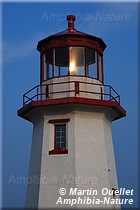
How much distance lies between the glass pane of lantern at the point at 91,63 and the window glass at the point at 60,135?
A: 2.44m

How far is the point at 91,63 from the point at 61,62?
127 centimetres

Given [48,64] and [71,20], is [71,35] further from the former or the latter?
[48,64]

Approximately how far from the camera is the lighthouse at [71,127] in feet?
57.4

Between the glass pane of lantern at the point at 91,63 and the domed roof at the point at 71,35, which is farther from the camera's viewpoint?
the glass pane of lantern at the point at 91,63

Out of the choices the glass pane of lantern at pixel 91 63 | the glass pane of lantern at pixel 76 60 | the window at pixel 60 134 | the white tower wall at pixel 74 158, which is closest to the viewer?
the white tower wall at pixel 74 158

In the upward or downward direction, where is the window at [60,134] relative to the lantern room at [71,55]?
downward

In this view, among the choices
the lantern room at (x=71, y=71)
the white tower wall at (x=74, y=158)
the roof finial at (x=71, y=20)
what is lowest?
the white tower wall at (x=74, y=158)

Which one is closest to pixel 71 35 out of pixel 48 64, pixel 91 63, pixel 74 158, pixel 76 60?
pixel 76 60

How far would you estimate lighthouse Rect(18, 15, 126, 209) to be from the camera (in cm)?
1748

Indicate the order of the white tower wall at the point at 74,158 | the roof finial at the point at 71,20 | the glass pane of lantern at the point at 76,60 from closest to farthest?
the white tower wall at the point at 74,158, the glass pane of lantern at the point at 76,60, the roof finial at the point at 71,20

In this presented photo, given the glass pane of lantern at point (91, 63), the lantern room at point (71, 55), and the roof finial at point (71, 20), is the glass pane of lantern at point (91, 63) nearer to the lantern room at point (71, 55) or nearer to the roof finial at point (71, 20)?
the lantern room at point (71, 55)

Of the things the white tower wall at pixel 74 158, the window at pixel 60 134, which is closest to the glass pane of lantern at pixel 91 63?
the white tower wall at pixel 74 158

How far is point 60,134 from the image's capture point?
18.3 meters

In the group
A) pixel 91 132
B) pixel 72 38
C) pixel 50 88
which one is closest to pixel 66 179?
pixel 91 132
